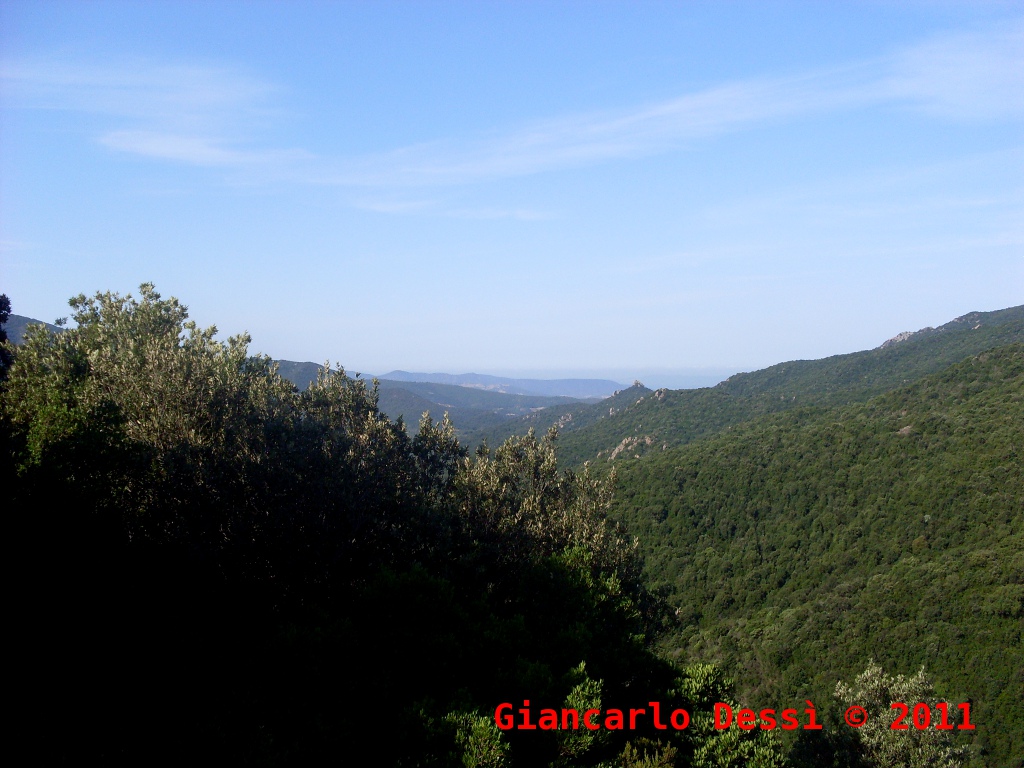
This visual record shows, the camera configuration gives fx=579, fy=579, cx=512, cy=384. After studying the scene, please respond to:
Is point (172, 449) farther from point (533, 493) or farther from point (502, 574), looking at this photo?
point (533, 493)

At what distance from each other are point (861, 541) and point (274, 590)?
6284cm

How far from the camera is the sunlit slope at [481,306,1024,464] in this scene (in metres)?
125

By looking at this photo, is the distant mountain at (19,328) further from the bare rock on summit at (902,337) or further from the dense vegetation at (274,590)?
the bare rock on summit at (902,337)

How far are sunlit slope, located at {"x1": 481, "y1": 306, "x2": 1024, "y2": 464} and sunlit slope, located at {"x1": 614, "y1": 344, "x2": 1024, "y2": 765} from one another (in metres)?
32.7

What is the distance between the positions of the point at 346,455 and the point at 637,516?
61034 mm

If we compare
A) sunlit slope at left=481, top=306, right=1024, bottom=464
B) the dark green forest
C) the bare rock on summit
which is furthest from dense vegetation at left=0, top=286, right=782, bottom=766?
the bare rock on summit

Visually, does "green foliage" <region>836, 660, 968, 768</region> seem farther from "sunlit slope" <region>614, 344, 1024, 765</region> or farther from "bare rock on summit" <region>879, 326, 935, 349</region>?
"bare rock on summit" <region>879, 326, 935, 349</region>

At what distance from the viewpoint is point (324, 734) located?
34.8 feet

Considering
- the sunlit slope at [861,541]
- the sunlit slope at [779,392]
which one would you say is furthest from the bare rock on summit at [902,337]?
the sunlit slope at [861,541]

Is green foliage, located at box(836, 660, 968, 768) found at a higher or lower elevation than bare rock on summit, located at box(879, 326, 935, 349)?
lower

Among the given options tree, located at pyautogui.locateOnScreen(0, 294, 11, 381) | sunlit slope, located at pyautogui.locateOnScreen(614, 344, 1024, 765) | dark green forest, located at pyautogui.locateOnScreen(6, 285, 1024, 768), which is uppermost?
tree, located at pyautogui.locateOnScreen(0, 294, 11, 381)

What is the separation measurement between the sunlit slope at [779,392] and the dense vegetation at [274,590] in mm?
95306

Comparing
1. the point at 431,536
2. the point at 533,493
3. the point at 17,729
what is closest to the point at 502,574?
the point at 431,536

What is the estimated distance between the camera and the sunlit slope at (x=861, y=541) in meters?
43.9
